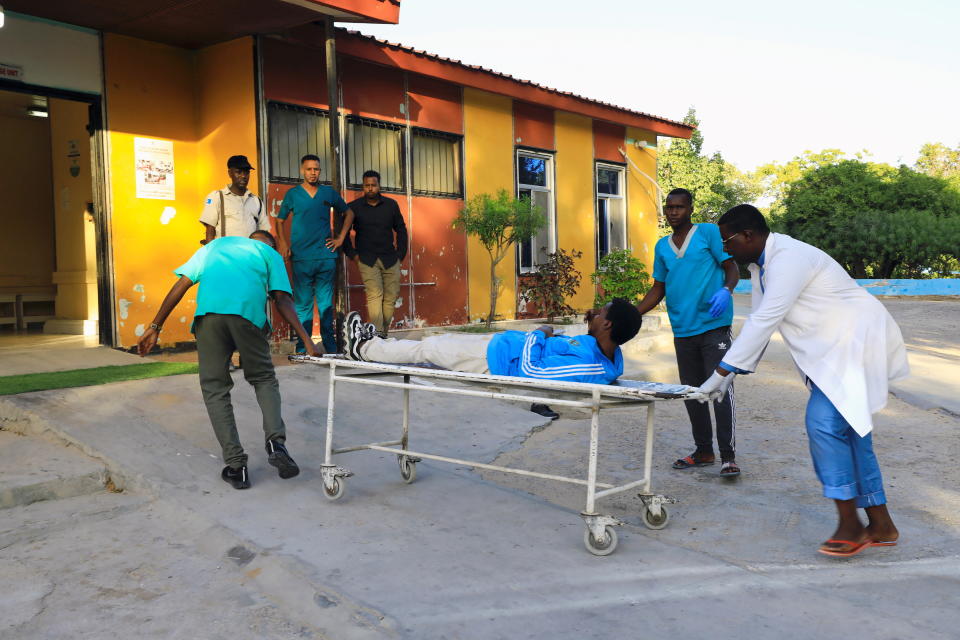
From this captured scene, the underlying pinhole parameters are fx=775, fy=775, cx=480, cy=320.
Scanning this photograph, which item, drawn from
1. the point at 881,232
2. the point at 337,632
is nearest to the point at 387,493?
the point at 337,632

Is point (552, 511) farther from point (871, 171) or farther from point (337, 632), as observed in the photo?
point (871, 171)

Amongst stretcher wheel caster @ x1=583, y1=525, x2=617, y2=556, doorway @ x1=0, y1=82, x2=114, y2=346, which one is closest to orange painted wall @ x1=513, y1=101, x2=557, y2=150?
doorway @ x1=0, y1=82, x2=114, y2=346

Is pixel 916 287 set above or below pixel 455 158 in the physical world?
below

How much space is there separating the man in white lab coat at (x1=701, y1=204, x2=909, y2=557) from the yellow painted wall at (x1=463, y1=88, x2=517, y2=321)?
8387mm

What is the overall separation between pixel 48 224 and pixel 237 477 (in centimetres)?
997

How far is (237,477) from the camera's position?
463cm

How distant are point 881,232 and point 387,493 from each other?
1169 inches

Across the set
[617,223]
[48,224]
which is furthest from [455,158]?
[48,224]

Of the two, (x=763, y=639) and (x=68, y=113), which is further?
(x=68, y=113)

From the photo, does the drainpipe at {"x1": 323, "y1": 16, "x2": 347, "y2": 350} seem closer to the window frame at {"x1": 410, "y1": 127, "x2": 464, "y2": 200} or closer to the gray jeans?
the window frame at {"x1": 410, "y1": 127, "x2": 464, "y2": 200}

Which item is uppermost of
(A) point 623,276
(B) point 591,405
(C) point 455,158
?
(C) point 455,158

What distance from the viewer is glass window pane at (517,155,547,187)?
42.9ft

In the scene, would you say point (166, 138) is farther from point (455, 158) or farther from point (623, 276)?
point (623, 276)

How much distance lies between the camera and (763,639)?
2.75 m
